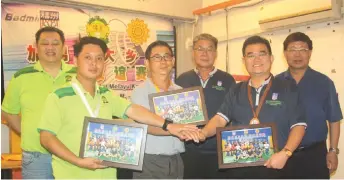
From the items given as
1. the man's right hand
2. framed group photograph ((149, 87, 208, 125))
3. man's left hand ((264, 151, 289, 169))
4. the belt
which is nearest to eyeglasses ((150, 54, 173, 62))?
framed group photograph ((149, 87, 208, 125))

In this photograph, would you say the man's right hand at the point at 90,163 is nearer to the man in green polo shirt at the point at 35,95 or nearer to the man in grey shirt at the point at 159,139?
the man in grey shirt at the point at 159,139

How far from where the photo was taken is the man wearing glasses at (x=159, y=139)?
2.64 metres

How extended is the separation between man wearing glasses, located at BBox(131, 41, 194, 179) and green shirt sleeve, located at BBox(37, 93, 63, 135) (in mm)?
735

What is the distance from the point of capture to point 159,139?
106 inches

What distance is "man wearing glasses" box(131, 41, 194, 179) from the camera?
2639 millimetres

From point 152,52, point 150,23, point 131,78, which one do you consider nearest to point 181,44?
point 150,23

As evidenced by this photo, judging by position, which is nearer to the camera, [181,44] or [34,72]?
[34,72]

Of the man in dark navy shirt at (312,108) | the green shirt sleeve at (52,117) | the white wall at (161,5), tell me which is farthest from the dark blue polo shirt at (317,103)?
the white wall at (161,5)

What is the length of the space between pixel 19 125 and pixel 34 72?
561mm

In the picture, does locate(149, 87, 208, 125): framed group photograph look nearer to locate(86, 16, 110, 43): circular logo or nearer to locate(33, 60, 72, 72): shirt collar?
locate(33, 60, 72, 72): shirt collar

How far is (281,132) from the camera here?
8.38ft

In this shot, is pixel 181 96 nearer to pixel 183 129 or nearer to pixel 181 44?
pixel 183 129

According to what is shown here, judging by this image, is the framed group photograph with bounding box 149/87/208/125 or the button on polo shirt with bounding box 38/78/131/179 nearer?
the button on polo shirt with bounding box 38/78/131/179

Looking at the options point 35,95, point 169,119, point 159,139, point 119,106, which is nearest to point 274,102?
point 169,119
